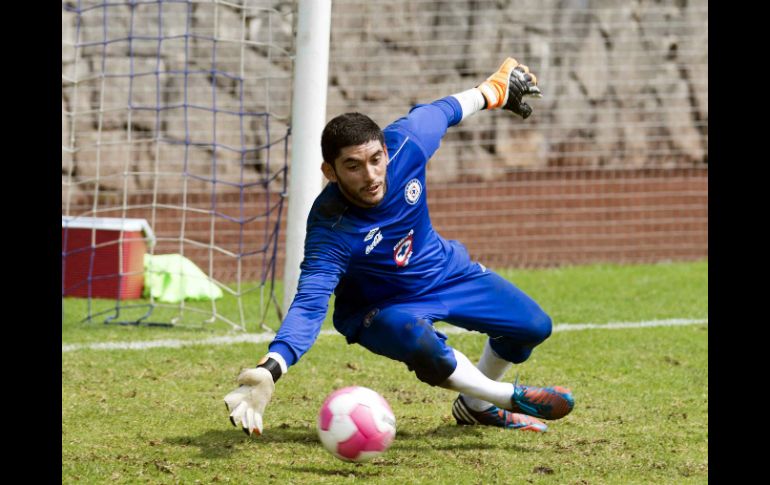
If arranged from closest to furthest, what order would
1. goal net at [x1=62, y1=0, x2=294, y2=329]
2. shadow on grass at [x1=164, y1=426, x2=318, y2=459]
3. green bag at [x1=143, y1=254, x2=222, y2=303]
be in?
1. shadow on grass at [x1=164, y1=426, x2=318, y2=459]
2. green bag at [x1=143, y1=254, x2=222, y2=303]
3. goal net at [x1=62, y1=0, x2=294, y2=329]

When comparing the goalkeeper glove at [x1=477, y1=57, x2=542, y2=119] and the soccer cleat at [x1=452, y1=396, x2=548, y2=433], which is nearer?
the soccer cleat at [x1=452, y1=396, x2=548, y2=433]

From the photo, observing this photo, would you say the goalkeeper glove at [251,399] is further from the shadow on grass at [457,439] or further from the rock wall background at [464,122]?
the rock wall background at [464,122]

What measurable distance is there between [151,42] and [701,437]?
24.1ft

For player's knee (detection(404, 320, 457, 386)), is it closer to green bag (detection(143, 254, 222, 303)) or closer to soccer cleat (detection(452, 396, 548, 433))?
soccer cleat (detection(452, 396, 548, 433))

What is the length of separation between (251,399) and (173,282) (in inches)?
181

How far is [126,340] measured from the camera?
6844 millimetres

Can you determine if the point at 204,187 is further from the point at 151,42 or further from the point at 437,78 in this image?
the point at 437,78

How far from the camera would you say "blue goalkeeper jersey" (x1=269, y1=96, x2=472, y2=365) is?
4.30 m

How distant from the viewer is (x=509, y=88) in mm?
5469

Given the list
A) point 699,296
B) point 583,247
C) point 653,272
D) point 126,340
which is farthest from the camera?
point 583,247

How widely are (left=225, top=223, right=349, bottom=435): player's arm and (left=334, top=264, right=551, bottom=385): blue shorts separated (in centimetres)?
33

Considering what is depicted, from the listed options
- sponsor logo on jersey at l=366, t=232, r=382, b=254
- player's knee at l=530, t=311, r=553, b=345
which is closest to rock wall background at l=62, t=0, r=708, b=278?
player's knee at l=530, t=311, r=553, b=345

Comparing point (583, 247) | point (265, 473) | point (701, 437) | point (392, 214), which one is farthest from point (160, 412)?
point (583, 247)

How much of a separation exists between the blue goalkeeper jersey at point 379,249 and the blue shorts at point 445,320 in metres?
0.06
